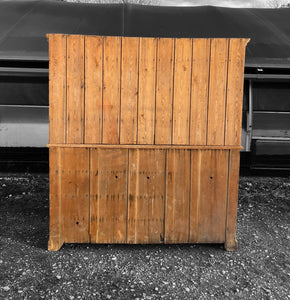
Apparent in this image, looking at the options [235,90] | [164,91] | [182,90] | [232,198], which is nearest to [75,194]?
[164,91]

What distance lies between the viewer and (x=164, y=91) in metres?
3.33

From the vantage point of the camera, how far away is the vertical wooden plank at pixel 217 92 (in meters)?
3.30

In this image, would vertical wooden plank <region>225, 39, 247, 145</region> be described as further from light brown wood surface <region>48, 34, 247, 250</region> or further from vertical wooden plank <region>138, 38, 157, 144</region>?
vertical wooden plank <region>138, 38, 157, 144</region>

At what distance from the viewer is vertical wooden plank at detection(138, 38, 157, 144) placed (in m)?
3.28

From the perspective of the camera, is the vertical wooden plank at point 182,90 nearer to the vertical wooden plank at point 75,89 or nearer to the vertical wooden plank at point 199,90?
the vertical wooden plank at point 199,90

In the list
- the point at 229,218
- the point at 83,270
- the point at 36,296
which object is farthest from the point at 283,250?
the point at 36,296

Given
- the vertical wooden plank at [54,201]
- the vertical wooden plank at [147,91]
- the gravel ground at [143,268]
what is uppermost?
the vertical wooden plank at [147,91]

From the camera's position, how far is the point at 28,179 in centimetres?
616

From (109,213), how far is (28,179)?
3.35 meters

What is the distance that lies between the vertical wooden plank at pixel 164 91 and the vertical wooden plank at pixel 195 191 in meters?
Result: 0.35

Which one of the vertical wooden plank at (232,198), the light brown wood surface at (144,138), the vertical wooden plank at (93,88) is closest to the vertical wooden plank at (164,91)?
the light brown wood surface at (144,138)

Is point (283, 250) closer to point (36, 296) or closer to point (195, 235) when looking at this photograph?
point (195, 235)

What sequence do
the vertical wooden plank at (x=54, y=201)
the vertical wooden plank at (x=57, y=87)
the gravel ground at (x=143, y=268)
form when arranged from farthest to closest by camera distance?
the vertical wooden plank at (x=54, y=201), the vertical wooden plank at (x=57, y=87), the gravel ground at (x=143, y=268)

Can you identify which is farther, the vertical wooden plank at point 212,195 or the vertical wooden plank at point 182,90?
the vertical wooden plank at point 212,195
